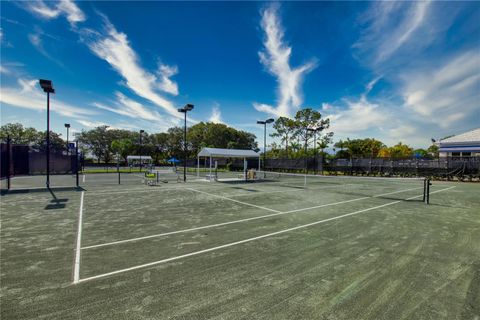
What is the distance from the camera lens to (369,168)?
2800 cm

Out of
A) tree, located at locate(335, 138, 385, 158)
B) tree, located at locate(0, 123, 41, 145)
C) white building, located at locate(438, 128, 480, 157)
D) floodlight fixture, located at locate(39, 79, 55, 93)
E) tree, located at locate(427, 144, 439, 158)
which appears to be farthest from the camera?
tree, located at locate(427, 144, 439, 158)

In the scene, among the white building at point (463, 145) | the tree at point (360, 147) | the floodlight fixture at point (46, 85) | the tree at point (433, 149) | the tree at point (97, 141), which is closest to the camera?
the floodlight fixture at point (46, 85)

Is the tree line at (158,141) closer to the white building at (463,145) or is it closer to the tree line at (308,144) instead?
the tree line at (308,144)

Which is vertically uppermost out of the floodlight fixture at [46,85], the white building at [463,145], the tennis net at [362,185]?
the floodlight fixture at [46,85]

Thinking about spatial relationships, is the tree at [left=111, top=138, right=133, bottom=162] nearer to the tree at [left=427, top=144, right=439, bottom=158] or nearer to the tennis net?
the tennis net

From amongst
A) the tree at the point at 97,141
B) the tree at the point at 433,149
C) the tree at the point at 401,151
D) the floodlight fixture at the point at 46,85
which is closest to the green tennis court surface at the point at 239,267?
the floodlight fixture at the point at 46,85

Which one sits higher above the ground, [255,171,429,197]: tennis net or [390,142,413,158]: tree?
[390,142,413,158]: tree

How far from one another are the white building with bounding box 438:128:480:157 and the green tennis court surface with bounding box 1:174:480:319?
34.8 meters

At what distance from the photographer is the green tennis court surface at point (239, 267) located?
2.82 meters

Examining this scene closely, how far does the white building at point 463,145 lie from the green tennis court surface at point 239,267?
114 feet

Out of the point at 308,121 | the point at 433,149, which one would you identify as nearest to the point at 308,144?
the point at 308,121

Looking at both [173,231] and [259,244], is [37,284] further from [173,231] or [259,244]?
[259,244]

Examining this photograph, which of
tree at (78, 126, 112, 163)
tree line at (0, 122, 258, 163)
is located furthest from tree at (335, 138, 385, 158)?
tree at (78, 126, 112, 163)

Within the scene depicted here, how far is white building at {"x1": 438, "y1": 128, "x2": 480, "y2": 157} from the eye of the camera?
3077 cm
